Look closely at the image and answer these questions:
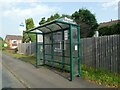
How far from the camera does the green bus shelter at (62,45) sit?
11461 millimetres

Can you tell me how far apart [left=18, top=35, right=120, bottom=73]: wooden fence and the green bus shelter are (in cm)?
140

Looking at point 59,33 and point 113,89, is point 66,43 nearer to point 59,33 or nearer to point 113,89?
point 59,33

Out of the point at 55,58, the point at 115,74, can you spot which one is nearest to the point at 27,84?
the point at 115,74

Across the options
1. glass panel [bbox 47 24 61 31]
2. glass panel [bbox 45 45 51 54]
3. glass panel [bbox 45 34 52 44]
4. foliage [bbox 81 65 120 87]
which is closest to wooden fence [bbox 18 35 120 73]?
foliage [bbox 81 65 120 87]

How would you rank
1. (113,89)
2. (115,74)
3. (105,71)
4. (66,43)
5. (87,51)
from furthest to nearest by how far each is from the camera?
(87,51)
(66,43)
(105,71)
(115,74)
(113,89)

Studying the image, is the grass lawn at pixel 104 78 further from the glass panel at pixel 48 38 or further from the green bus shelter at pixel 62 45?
the glass panel at pixel 48 38

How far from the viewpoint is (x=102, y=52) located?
12.6 metres

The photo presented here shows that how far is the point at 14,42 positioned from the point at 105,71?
107m

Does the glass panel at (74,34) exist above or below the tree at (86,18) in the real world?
below

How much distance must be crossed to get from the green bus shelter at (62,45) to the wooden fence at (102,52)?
1.40 m

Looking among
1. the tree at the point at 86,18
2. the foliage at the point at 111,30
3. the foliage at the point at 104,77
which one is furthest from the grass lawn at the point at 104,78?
the tree at the point at 86,18

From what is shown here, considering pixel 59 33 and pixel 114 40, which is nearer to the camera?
pixel 114 40

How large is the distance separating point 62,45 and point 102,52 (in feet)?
8.09

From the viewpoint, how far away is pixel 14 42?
115938 millimetres
